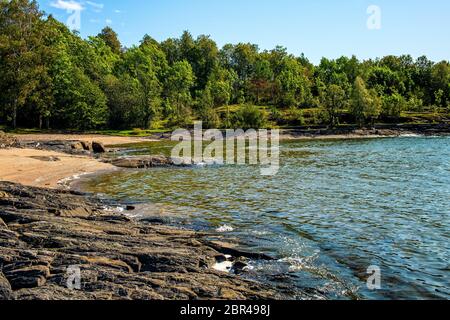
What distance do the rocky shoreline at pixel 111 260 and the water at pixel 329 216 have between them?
6.68 feet

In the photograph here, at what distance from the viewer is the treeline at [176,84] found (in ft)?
303

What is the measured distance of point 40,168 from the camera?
3919 centimetres

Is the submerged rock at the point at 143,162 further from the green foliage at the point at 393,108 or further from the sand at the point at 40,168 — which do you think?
the green foliage at the point at 393,108

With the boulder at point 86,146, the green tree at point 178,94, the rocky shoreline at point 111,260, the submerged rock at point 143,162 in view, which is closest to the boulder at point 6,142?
the boulder at point 86,146

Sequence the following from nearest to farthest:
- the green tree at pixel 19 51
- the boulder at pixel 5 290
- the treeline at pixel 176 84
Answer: the boulder at pixel 5 290, the green tree at pixel 19 51, the treeline at pixel 176 84

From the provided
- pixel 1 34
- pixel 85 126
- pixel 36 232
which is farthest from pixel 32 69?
pixel 36 232

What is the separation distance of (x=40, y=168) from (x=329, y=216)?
1117 inches

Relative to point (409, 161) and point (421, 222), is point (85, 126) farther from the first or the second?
point (421, 222)

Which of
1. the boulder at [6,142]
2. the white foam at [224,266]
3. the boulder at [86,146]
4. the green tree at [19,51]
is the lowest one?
the white foam at [224,266]

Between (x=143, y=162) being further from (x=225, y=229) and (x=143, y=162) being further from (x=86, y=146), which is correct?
(x=225, y=229)

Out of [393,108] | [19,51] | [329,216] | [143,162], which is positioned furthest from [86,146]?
[393,108]

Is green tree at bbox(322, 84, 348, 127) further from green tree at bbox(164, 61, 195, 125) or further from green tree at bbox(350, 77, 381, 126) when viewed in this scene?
green tree at bbox(164, 61, 195, 125)

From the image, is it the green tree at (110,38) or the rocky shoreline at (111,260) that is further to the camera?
the green tree at (110,38)

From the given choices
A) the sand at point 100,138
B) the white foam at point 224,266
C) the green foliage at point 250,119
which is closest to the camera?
A: the white foam at point 224,266
